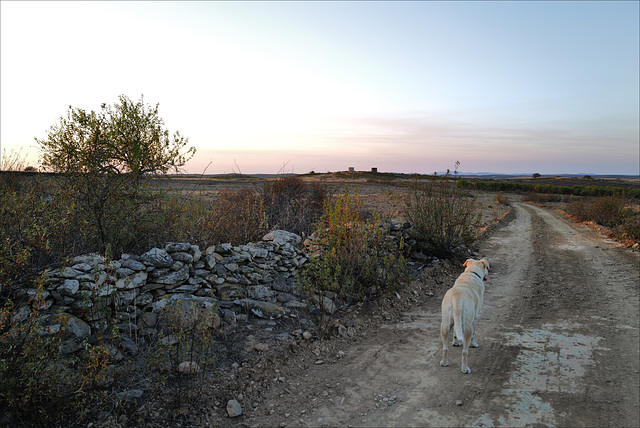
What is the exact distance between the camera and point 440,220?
9922 mm

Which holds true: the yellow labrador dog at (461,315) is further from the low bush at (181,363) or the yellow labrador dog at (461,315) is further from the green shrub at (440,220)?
the green shrub at (440,220)

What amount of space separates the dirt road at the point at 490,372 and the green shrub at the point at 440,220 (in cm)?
228

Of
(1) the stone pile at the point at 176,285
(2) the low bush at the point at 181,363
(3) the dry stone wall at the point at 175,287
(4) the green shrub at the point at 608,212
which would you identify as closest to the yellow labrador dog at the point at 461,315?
(3) the dry stone wall at the point at 175,287

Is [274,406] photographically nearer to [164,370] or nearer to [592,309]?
[164,370]

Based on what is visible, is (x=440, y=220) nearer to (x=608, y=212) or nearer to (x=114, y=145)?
(x=114, y=145)

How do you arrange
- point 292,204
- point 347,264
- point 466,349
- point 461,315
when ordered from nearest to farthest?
point 461,315 → point 466,349 → point 347,264 → point 292,204

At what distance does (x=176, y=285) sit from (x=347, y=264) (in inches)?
121

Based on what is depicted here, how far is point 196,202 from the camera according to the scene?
8.32 meters

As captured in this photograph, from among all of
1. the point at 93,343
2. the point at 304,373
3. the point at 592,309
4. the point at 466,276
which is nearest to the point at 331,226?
the point at 466,276

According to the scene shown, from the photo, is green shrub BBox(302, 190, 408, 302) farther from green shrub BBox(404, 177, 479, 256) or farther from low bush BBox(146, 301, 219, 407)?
green shrub BBox(404, 177, 479, 256)

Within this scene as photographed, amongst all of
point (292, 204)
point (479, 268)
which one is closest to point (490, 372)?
point (479, 268)

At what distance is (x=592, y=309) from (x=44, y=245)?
9148 mm

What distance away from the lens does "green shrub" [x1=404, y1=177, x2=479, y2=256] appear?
9.88m

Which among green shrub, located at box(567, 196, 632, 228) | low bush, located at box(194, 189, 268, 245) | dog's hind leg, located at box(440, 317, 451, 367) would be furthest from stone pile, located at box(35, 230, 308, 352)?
green shrub, located at box(567, 196, 632, 228)
